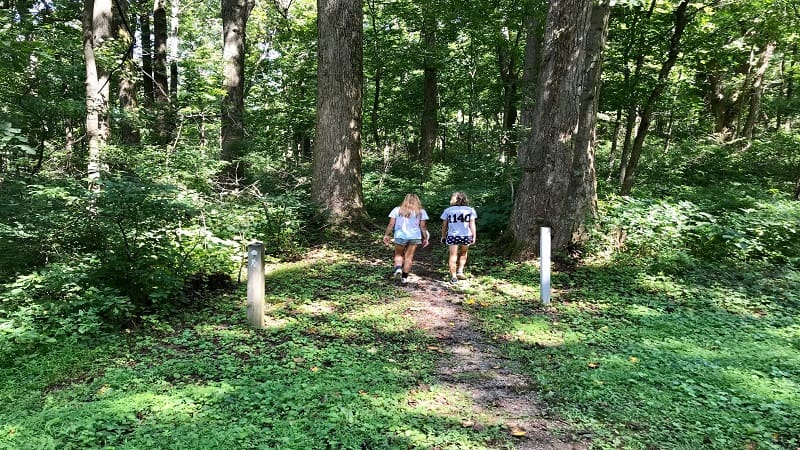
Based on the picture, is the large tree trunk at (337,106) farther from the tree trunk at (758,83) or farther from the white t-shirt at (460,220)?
the tree trunk at (758,83)

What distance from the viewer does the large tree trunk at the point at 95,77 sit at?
9680 mm

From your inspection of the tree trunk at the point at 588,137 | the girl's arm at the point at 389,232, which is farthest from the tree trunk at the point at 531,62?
the girl's arm at the point at 389,232

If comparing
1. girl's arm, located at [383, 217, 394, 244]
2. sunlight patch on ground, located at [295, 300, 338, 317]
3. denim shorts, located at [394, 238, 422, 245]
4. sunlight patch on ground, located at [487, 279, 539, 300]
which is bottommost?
sunlight patch on ground, located at [295, 300, 338, 317]

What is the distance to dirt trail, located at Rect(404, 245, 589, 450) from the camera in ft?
12.2

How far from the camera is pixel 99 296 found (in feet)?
17.6

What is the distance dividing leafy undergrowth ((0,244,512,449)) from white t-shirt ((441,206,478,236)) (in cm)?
254

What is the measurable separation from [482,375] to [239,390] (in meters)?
2.46

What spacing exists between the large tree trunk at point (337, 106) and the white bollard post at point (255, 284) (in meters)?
5.19

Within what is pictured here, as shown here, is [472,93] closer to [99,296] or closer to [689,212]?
[689,212]

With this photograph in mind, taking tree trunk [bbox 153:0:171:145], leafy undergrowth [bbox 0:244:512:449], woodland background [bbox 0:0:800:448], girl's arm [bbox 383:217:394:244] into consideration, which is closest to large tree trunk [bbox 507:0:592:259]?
woodland background [bbox 0:0:800:448]

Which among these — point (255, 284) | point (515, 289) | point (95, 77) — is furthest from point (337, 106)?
point (255, 284)

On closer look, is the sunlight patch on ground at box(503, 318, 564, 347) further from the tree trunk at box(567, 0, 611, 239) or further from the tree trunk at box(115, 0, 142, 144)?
the tree trunk at box(115, 0, 142, 144)

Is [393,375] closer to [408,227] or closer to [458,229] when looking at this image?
[408,227]

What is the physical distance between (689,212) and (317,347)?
812 centimetres
